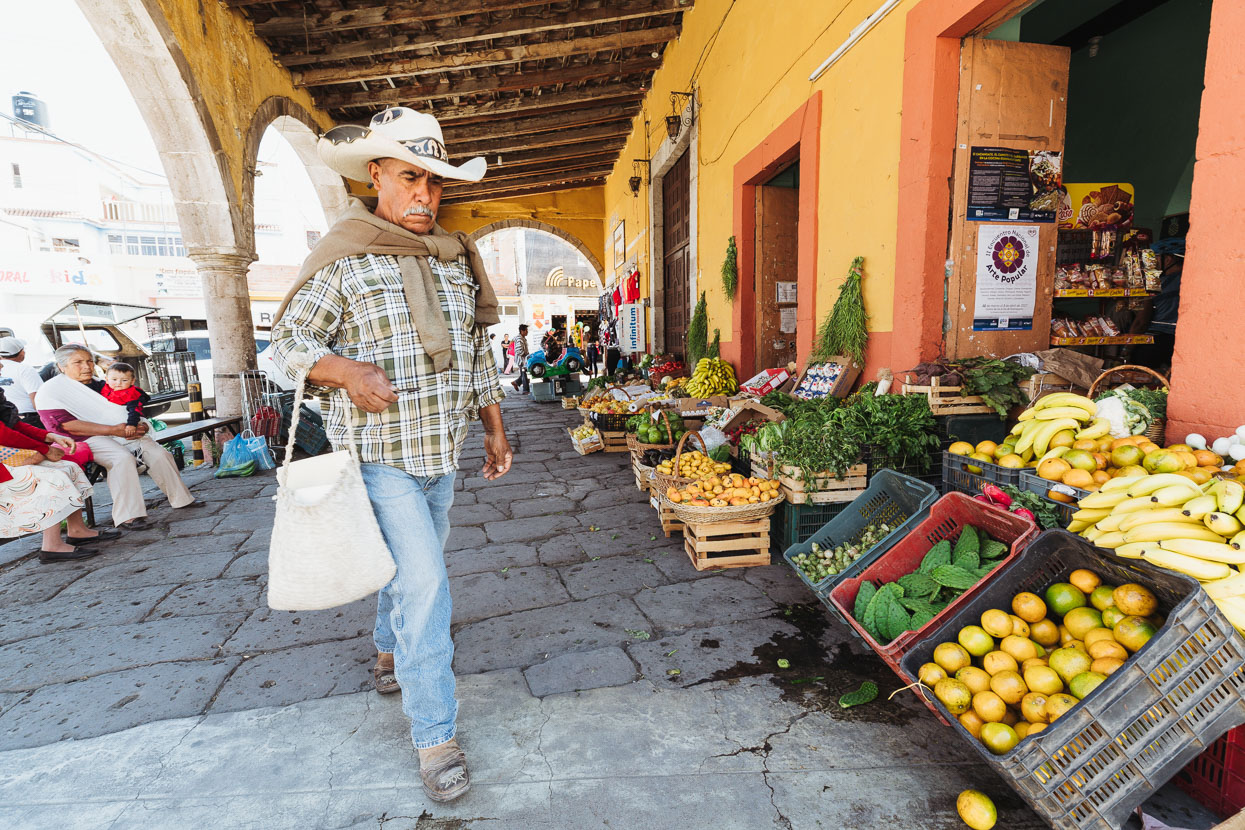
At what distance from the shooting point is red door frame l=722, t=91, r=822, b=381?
16.0ft

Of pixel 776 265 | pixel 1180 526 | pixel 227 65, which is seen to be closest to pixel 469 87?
pixel 227 65

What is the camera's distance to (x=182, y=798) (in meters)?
1.83

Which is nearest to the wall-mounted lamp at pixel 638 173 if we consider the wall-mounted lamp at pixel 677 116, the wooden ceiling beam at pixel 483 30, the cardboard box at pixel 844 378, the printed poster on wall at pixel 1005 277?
the wall-mounted lamp at pixel 677 116

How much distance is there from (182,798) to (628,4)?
29.2 feet

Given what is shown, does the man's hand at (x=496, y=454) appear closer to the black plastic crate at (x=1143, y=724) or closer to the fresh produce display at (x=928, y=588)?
the fresh produce display at (x=928, y=588)

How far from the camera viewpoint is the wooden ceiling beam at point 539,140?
458 inches

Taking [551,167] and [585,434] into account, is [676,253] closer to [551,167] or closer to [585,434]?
[585,434]

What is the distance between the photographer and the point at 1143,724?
144 centimetres

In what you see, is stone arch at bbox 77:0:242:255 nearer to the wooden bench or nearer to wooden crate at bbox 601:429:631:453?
the wooden bench

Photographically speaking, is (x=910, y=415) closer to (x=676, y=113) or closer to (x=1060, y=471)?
(x=1060, y=471)

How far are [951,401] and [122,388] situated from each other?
23.5ft

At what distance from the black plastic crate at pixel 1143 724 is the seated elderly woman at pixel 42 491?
5.34m

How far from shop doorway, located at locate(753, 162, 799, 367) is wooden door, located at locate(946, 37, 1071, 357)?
277cm

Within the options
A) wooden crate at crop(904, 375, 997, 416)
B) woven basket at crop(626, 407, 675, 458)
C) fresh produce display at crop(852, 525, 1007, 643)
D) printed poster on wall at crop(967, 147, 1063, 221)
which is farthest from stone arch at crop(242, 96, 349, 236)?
fresh produce display at crop(852, 525, 1007, 643)
